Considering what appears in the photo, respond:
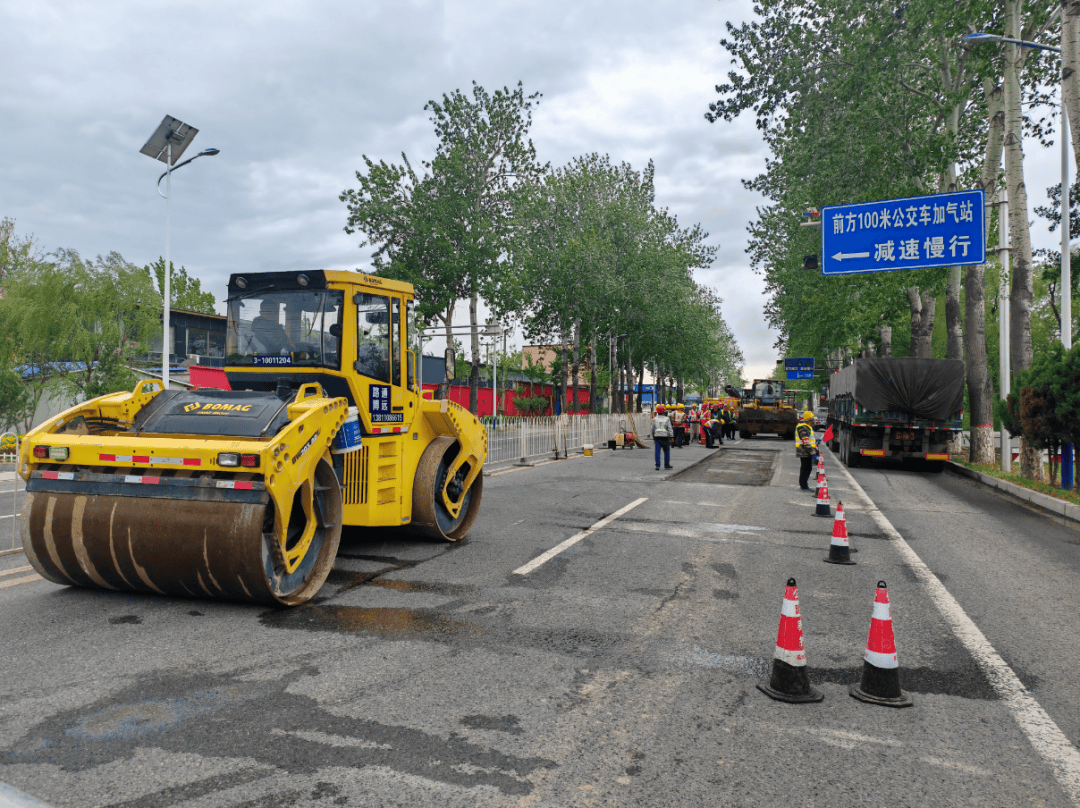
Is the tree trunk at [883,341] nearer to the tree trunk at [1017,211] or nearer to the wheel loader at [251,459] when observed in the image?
the tree trunk at [1017,211]

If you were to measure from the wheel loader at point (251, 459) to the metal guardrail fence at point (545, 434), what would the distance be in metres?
11.8

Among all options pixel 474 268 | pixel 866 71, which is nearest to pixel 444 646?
pixel 866 71

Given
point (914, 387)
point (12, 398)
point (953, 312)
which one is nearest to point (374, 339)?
point (914, 387)

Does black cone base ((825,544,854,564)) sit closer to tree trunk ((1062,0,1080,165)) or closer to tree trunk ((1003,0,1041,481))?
tree trunk ((1062,0,1080,165))

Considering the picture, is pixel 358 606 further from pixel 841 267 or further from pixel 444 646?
pixel 841 267

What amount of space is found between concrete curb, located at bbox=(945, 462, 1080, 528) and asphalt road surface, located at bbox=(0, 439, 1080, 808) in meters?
4.77

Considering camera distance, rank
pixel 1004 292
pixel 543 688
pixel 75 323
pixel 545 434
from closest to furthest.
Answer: pixel 543 688 → pixel 1004 292 → pixel 545 434 → pixel 75 323

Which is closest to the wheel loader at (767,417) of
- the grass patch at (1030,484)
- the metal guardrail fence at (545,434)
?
the metal guardrail fence at (545,434)

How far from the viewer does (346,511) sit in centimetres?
729

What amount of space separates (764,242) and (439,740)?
151 feet

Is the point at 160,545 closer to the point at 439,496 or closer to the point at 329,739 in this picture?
the point at 329,739

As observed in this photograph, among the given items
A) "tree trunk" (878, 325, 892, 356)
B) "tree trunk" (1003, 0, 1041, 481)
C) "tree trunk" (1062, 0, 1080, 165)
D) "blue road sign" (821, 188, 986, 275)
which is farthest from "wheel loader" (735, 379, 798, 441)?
"tree trunk" (1062, 0, 1080, 165)

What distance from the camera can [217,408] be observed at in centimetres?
588

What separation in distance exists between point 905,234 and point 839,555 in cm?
→ 1496
